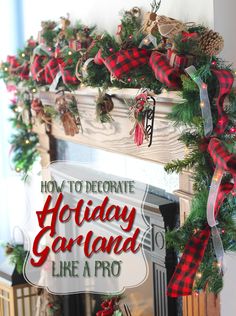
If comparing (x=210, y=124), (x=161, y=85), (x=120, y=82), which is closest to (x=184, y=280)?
(x=210, y=124)

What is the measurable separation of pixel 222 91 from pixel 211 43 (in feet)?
0.50

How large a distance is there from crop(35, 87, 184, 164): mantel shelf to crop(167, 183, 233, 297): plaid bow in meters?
0.30

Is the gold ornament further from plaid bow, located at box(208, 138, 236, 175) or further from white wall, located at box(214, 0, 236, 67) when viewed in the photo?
plaid bow, located at box(208, 138, 236, 175)

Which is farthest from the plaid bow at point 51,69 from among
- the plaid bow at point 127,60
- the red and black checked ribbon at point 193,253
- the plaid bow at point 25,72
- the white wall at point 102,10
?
the red and black checked ribbon at point 193,253

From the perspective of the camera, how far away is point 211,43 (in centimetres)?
159

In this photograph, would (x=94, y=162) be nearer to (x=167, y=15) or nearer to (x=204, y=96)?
(x=167, y=15)

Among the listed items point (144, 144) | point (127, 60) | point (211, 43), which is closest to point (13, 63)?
point (144, 144)

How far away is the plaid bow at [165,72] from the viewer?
63.6 inches

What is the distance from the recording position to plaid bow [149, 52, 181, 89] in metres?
1.61

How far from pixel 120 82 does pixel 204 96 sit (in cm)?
47

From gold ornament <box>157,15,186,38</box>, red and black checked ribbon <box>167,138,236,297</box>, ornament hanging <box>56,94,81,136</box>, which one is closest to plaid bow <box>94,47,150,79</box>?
gold ornament <box>157,15,186,38</box>

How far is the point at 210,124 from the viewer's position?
1.55 metres

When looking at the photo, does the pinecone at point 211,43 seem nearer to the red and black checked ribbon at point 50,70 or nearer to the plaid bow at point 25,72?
the red and black checked ribbon at point 50,70

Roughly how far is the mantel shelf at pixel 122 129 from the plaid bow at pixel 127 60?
0.39ft
